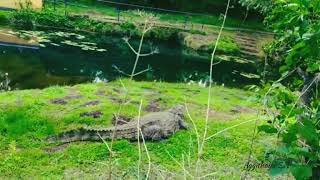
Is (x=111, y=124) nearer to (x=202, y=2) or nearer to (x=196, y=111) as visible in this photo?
(x=196, y=111)

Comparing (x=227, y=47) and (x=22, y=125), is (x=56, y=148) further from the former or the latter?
(x=227, y=47)

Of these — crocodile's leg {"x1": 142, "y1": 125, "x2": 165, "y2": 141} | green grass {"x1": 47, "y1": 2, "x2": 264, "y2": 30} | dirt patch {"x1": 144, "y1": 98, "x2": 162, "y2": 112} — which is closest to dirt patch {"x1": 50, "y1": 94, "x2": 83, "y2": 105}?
dirt patch {"x1": 144, "y1": 98, "x2": 162, "y2": 112}

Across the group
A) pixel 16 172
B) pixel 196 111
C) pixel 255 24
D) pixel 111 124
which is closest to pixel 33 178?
pixel 16 172

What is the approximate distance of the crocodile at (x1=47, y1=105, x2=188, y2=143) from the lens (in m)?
6.54

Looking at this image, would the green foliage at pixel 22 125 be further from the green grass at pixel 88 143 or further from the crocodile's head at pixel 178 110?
the crocodile's head at pixel 178 110

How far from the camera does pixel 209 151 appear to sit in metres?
6.63

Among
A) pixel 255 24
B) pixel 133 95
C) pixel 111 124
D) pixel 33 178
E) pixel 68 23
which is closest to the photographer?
pixel 33 178

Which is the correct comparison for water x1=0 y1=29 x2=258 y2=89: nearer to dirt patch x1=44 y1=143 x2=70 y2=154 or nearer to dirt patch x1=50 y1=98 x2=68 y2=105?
dirt patch x1=50 y1=98 x2=68 y2=105

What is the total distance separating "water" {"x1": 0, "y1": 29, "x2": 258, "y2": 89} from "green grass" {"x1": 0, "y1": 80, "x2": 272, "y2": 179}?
2003mm

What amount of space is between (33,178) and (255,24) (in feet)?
76.2

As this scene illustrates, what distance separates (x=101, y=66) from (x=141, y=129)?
799 centimetres

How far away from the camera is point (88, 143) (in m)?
6.53

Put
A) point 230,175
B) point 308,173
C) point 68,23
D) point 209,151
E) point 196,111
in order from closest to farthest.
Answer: point 308,173
point 230,175
point 209,151
point 196,111
point 68,23

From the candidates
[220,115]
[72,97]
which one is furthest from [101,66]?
[220,115]
